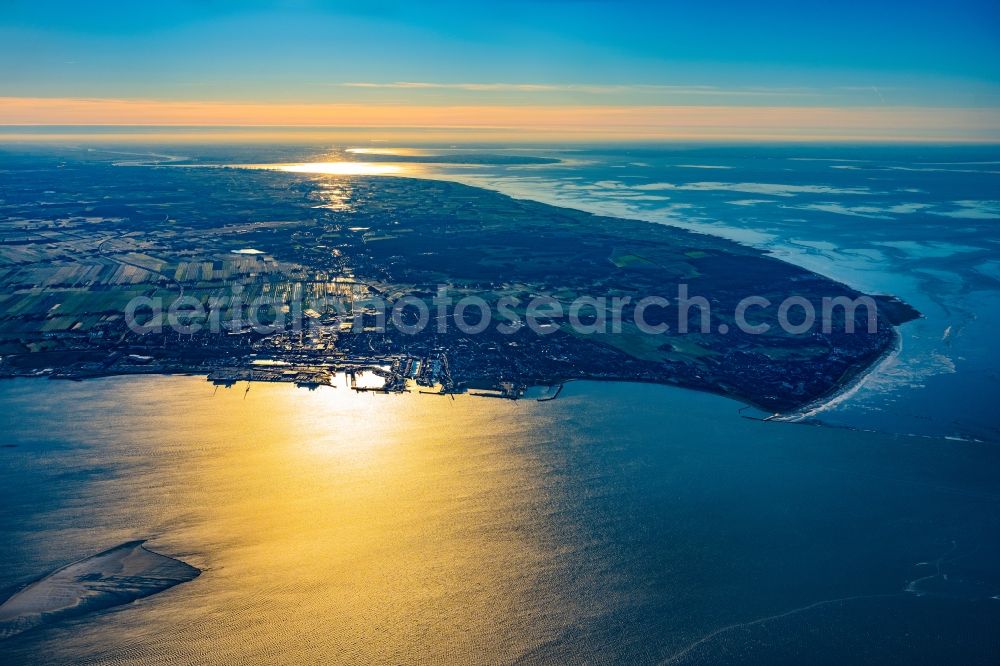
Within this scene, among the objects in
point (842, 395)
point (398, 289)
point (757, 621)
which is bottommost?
point (757, 621)

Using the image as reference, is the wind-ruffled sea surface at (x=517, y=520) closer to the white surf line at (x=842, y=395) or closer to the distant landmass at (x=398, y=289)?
the white surf line at (x=842, y=395)

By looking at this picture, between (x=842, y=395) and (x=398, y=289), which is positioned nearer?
(x=842, y=395)

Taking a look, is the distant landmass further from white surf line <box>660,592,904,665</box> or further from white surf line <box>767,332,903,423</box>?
white surf line <box>660,592,904,665</box>

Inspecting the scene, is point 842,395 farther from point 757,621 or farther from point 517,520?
point 517,520

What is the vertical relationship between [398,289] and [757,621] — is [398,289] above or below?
above

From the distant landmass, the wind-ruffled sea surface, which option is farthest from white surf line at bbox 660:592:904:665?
the distant landmass

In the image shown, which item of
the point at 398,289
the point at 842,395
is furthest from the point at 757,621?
the point at 398,289

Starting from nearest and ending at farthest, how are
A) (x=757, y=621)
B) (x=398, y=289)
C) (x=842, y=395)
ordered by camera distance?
(x=757, y=621)
(x=842, y=395)
(x=398, y=289)

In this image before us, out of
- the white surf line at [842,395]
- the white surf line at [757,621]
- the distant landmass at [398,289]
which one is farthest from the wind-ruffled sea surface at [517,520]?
the distant landmass at [398,289]

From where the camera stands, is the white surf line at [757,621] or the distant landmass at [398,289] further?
the distant landmass at [398,289]

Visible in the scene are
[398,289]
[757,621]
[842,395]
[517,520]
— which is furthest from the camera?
[398,289]
